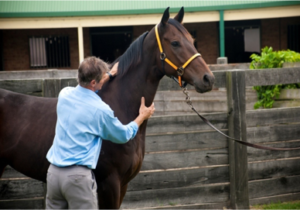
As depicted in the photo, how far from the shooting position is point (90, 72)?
3.09m

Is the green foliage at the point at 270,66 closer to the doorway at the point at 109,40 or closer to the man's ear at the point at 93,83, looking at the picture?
the man's ear at the point at 93,83

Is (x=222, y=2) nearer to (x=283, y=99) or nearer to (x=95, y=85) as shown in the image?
(x=283, y=99)

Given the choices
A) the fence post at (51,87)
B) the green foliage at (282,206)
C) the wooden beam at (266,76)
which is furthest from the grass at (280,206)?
the fence post at (51,87)

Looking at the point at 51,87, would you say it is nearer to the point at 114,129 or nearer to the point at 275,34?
the point at 114,129

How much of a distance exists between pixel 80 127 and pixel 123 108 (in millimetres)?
872

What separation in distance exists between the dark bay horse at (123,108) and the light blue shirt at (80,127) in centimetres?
53

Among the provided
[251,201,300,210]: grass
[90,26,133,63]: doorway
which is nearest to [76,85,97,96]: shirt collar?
[251,201,300,210]: grass

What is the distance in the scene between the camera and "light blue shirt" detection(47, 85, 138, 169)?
10.00ft

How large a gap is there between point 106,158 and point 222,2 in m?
15.4

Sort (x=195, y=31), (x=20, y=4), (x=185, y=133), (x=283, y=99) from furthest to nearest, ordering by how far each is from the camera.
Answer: (x=195, y=31)
(x=20, y=4)
(x=283, y=99)
(x=185, y=133)

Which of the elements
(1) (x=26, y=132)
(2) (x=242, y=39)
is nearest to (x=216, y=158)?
(1) (x=26, y=132)

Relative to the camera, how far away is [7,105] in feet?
13.5

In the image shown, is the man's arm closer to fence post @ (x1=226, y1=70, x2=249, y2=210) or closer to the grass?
fence post @ (x1=226, y1=70, x2=249, y2=210)

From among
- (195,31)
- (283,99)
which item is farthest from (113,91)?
(195,31)
